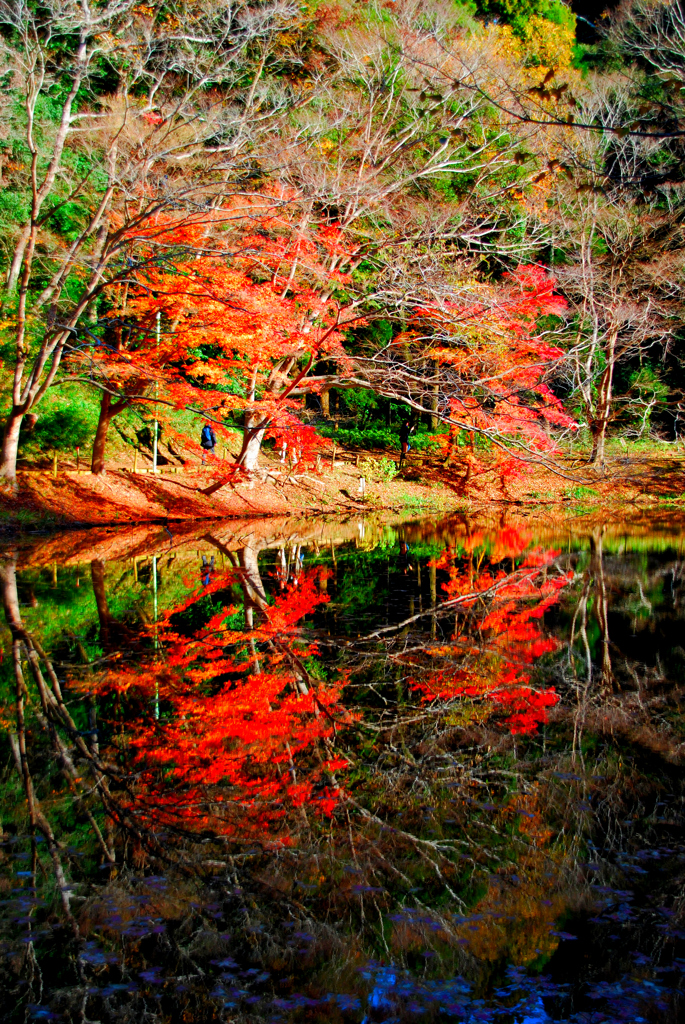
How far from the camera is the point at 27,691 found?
6.29 meters

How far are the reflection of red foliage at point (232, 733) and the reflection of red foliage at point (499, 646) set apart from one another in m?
1.04

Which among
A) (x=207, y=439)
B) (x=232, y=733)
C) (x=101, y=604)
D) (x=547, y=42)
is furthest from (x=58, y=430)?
(x=547, y=42)

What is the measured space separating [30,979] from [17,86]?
62.3 ft

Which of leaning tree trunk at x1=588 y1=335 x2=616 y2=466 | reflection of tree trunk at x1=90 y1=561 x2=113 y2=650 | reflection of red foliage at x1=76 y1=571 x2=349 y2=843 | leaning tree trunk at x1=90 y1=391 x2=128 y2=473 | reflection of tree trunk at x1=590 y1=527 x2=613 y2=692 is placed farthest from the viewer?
leaning tree trunk at x1=588 y1=335 x2=616 y2=466

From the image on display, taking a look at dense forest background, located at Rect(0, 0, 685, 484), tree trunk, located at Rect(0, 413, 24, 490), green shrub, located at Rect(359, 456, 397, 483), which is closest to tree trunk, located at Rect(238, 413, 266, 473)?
dense forest background, located at Rect(0, 0, 685, 484)

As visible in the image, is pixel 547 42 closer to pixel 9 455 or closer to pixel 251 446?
pixel 251 446

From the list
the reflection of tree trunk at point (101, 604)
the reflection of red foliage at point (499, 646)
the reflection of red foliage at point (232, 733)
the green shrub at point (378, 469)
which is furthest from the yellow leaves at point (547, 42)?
the reflection of red foliage at point (232, 733)

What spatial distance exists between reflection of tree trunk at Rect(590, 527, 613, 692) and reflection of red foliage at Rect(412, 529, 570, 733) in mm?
453

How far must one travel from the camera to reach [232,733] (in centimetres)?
545

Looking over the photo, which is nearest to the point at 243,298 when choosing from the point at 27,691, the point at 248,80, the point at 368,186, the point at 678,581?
the point at 368,186

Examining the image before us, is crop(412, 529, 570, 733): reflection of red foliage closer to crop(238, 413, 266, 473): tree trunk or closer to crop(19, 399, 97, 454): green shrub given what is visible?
crop(238, 413, 266, 473): tree trunk

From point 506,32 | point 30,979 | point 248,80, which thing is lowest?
point 30,979

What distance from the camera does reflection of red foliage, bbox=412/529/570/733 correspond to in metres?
6.17

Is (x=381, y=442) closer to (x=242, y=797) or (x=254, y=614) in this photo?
(x=254, y=614)
